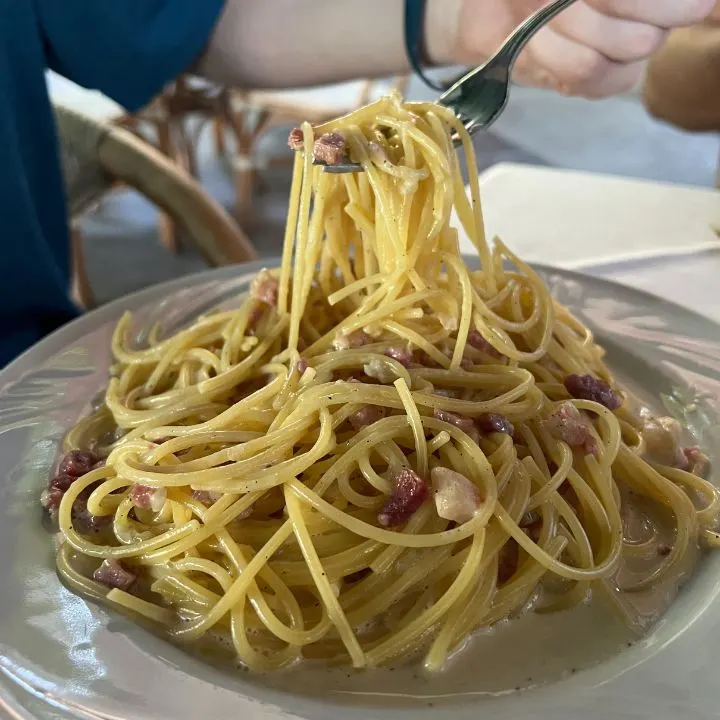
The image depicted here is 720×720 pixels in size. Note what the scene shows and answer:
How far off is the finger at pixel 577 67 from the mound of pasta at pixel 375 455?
10.8 inches

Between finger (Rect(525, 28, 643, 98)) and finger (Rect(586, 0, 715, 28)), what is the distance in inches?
3.8

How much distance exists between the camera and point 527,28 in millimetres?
905

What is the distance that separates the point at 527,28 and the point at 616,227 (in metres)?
0.77

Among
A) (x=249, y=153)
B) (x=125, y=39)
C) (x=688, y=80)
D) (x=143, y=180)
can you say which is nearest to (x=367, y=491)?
(x=125, y=39)

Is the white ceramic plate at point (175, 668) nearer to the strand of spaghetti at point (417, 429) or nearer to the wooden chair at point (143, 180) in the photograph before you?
the strand of spaghetti at point (417, 429)

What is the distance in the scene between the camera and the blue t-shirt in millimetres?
1284

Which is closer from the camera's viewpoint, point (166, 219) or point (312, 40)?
point (312, 40)

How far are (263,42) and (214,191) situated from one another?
10.5 feet

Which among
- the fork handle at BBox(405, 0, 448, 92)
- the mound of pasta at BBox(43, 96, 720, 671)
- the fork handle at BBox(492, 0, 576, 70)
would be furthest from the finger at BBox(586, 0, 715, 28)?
the fork handle at BBox(405, 0, 448, 92)

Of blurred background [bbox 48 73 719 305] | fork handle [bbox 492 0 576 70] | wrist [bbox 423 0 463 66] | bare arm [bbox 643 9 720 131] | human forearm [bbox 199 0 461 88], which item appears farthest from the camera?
blurred background [bbox 48 73 719 305]

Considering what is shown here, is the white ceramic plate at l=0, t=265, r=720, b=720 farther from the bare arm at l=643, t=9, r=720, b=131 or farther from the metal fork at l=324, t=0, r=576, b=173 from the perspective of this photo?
the bare arm at l=643, t=9, r=720, b=131

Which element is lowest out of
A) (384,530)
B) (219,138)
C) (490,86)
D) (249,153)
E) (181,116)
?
(219,138)

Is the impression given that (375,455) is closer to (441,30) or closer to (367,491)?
(367,491)

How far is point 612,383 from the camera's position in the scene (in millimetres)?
1027
